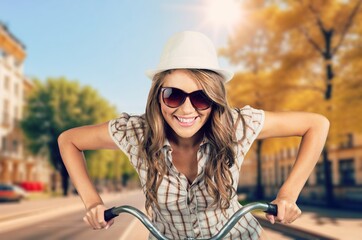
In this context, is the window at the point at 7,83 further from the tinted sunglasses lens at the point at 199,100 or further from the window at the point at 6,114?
the tinted sunglasses lens at the point at 199,100

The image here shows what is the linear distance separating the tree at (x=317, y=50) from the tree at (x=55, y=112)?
32343 mm

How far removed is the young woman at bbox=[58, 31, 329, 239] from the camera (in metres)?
2.47

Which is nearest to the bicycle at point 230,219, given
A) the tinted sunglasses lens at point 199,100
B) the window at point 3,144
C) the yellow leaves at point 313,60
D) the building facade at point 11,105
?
the tinted sunglasses lens at point 199,100

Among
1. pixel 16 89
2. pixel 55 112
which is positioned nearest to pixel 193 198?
pixel 55 112

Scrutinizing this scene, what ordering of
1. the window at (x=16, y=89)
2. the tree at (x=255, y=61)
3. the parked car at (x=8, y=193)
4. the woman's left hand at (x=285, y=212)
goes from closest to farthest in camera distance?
the woman's left hand at (x=285, y=212)
the tree at (x=255, y=61)
the parked car at (x=8, y=193)
the window at (x=16, y=89)

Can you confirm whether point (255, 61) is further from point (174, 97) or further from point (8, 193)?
point (174, 97)

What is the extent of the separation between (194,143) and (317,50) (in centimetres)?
1910

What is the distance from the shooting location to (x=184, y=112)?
253 centimetres

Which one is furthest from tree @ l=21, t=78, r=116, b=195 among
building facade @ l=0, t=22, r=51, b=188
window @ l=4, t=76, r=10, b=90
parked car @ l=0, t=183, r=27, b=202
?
parked car @ l=0, t=183, r=27, b=202

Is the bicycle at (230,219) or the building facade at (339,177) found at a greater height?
the bicycle at (230,219)

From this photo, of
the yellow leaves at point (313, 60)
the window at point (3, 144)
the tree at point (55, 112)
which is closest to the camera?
the yellow leaves at point (313, 60)

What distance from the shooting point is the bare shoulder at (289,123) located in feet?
8.77

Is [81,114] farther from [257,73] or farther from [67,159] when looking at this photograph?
[67,159]

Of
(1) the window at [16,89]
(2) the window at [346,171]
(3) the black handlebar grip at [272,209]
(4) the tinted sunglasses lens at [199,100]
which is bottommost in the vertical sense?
(2) the window at [346,171]
